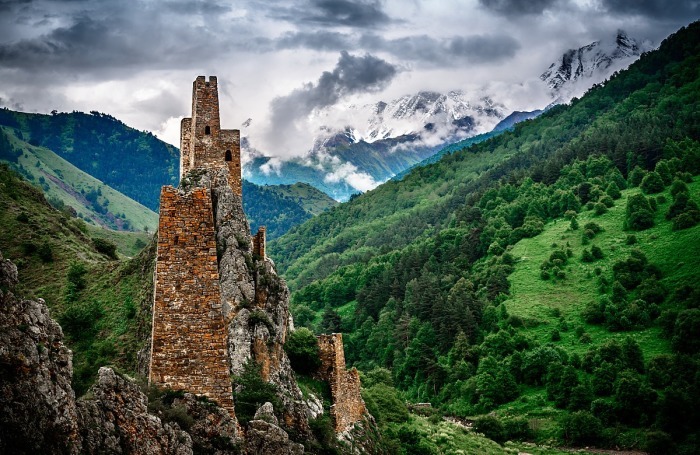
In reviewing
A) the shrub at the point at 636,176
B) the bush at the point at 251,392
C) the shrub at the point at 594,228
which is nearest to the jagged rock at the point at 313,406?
the bush at the point at 251,392

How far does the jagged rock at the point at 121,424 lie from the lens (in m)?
15.3

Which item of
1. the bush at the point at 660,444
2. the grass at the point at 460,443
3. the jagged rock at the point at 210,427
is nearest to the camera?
the jagged rock at the point at 210,427

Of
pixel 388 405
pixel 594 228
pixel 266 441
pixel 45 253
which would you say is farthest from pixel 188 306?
pixel 594 228

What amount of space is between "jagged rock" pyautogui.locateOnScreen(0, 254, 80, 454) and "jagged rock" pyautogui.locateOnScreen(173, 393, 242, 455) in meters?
4.71

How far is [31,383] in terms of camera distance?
13719 mm

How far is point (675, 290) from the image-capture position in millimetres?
138250

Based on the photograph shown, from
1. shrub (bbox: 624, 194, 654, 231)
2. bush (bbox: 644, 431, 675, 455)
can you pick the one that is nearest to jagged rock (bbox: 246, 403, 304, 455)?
bush (bbox: 644, 431, 675, 455)

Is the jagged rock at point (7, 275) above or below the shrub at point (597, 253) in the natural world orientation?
below

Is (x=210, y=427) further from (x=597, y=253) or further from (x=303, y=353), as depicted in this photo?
(x=597, y=253)

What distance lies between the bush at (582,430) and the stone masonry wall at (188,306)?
97.7 metres

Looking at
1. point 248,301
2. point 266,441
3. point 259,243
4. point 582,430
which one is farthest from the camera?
point 582,430

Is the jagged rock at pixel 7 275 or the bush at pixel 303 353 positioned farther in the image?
the bush at pixel 303 353

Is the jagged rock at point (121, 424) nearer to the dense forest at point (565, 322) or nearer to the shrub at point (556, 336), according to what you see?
the dense forest at point (565, 322)

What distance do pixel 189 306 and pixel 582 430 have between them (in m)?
98.8
